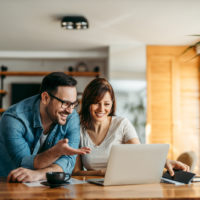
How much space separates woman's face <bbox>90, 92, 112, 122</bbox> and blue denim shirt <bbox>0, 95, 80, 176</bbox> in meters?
0.23

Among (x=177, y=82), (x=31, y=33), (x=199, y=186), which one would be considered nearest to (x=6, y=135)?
(x=199, y=186)

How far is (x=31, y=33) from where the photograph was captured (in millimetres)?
5168

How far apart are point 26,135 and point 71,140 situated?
0.29m

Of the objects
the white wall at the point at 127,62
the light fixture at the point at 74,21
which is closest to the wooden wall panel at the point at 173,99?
the white wall at the point at 127,62

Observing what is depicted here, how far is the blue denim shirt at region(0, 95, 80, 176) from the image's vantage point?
6.46 ft

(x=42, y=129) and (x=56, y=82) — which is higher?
(x=56, y=82)

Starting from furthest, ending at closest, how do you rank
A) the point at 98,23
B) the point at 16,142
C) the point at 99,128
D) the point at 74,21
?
the point at 98,23 < the point at 74,21 < the point at 99,128 < the point at 16,142

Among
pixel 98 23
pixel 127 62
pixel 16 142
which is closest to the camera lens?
pixel 16 142

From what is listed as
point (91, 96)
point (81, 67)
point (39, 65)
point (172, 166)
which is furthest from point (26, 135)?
point (39, 65)

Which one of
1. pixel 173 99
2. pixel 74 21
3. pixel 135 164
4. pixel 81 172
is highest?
pixel 74 21

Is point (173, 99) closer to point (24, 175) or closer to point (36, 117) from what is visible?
point (36, 117)

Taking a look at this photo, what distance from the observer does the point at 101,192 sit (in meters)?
1.54

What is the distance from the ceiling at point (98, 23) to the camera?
12.8 feet

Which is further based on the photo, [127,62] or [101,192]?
[127,62]
